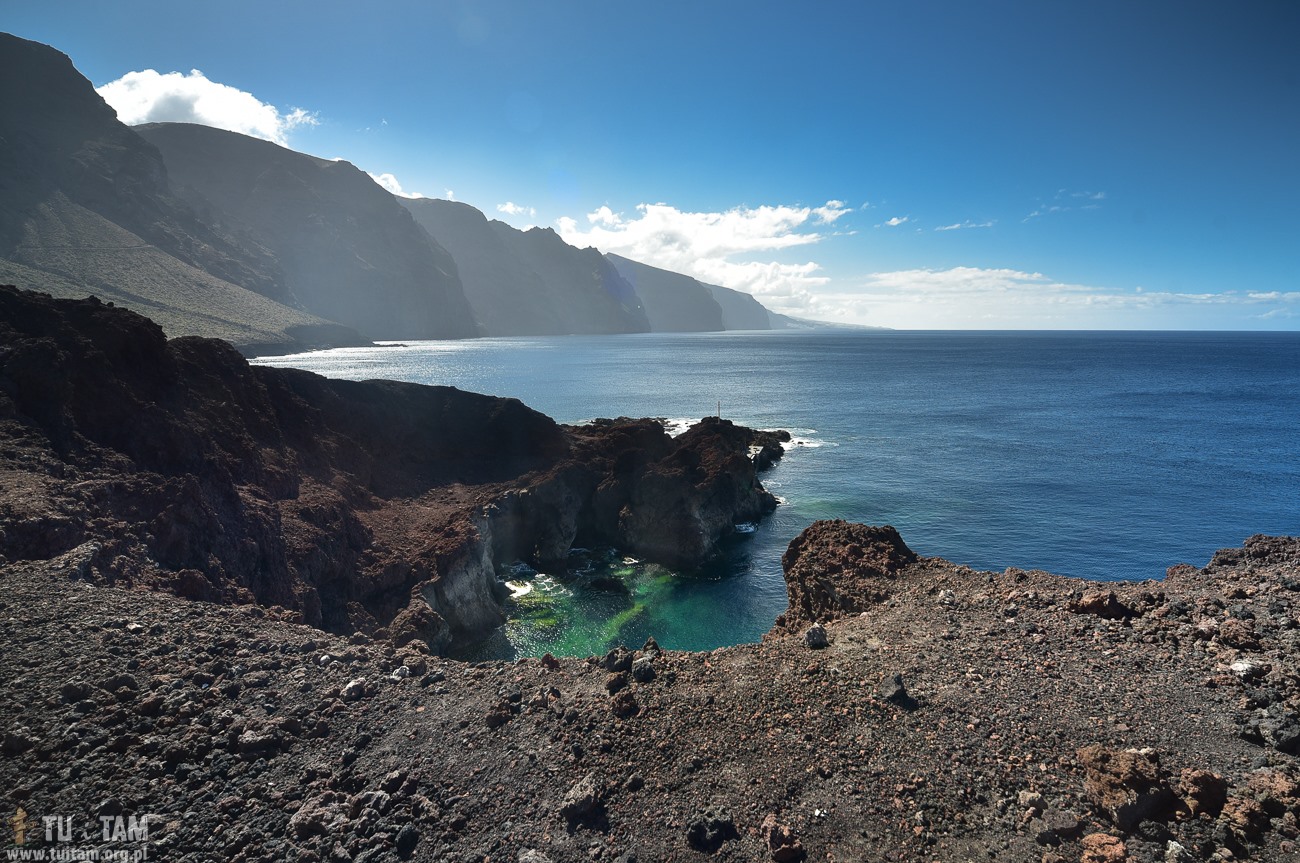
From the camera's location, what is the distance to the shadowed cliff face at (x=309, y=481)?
1648 cm

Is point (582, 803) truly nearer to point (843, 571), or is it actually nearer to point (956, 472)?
point (843, 571)

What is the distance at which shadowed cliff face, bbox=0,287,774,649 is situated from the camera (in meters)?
16.5

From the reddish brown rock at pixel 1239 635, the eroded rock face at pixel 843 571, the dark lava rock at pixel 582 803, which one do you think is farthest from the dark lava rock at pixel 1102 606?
the dark lava rock at pixel 582 803

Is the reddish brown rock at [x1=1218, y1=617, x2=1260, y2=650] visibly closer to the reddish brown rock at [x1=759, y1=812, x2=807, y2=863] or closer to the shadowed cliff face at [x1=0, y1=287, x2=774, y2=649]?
the reddish brown rock at [x1=759, y1=812, x2=807, y2=863]

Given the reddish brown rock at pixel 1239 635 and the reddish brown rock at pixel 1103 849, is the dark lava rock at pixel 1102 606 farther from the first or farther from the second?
the reddish brown rock at pixel 1103 849

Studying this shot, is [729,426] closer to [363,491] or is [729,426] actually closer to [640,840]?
[363,491]

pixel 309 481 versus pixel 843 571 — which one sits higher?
pixel 309 481

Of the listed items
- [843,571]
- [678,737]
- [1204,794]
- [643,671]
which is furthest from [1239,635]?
[643,671]

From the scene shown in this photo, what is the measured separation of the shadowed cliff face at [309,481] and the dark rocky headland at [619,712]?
172 millimetres

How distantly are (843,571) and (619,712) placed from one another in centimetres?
1021

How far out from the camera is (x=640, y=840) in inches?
335

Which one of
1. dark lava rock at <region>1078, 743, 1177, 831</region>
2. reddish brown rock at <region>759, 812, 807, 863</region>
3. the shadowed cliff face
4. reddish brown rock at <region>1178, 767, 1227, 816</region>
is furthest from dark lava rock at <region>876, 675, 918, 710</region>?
the shadowed cliff face
